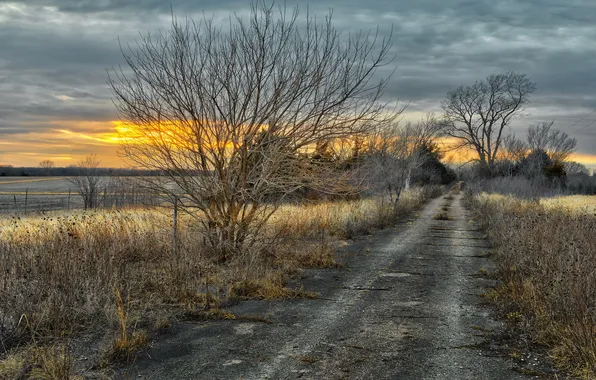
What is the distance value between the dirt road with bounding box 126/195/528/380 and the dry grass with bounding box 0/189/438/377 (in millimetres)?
515

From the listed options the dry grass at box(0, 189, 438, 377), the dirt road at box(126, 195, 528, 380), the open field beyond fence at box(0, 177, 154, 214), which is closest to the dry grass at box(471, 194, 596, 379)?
the dirt road at box(126, 195, 528, 380)

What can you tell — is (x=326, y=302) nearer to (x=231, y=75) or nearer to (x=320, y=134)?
(x=320, y=134)

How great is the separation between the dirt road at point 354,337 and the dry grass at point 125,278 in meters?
0.51

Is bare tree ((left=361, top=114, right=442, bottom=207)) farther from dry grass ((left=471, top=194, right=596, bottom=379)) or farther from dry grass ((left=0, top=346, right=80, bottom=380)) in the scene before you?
dry grass ((left=0, top=346, right=80, bottom=380))

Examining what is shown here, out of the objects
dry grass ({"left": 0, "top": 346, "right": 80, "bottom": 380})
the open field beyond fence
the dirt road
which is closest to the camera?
dry grass ({"left": 0, "top": 346, "right": 80, "bottom": 380})

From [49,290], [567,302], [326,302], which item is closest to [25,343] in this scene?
[49,290]

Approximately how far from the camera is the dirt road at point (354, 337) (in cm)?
471

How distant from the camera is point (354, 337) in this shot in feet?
18.7

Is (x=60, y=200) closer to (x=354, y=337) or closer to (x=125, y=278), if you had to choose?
(x=125, y=278)

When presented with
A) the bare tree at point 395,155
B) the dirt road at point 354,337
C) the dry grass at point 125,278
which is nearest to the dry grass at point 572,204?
the bare tree at point 395,155

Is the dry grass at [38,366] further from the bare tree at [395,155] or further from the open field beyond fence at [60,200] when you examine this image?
the bare tree at [395,155]

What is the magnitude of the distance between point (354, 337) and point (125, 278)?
12.9ft

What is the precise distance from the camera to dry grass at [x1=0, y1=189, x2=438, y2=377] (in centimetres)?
570

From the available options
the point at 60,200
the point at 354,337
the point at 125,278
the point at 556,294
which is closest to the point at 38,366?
the point at 125,278
